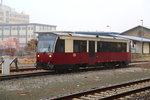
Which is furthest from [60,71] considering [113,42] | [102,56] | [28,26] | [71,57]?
[28,26]

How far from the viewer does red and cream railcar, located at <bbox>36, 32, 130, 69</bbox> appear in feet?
64.6

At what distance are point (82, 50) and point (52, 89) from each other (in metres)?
9.00

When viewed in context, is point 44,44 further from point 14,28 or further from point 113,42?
point 14,28

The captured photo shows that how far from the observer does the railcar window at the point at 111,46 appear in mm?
23844

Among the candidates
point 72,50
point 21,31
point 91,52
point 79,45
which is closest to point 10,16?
point 21,31

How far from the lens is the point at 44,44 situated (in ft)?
66.7

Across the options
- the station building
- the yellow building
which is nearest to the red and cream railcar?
the station building

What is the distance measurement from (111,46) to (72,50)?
18.5 ft

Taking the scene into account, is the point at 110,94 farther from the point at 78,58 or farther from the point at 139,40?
the point at 139,40

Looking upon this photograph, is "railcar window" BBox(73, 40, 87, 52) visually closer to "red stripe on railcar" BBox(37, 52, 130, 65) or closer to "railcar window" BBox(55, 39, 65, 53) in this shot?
"red stripe on railcar" BBox(37, 52, 130, 65)

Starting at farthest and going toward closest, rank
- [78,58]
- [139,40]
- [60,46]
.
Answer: [139,40], [78,58], [60,46]

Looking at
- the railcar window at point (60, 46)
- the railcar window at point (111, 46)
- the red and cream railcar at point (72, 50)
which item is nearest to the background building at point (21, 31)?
the railcar window at point (111, 46)

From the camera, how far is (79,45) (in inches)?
848

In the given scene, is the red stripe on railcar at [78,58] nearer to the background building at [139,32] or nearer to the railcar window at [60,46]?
the railcar window at [60,46]
